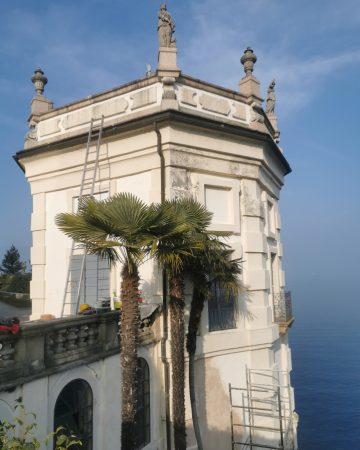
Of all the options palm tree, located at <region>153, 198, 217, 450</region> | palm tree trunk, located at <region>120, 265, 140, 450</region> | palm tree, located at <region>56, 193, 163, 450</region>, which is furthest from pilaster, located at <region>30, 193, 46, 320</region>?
palm tree trunk, located at <region>120, 265, 140, 450</region>

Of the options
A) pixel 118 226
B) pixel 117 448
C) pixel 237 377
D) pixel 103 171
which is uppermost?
pixel 103 171

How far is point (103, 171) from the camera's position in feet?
39.3

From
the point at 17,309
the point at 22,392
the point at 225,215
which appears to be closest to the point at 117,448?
the point at 22,392

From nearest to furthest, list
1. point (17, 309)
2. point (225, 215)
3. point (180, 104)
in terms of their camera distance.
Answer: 1. point (180, 104)
2. point (225, 215)
3. point (17, 309)

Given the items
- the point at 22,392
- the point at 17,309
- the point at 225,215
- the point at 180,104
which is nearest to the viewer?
the point at 22,392

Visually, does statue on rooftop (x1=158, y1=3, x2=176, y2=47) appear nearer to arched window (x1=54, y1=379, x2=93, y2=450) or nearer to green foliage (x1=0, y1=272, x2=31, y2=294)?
arched window (x1=54, y1=379, x2=93, y2=450)

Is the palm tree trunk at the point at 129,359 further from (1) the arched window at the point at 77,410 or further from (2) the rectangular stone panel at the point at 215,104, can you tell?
(2) the rectangular stone panel at the point at 215,104

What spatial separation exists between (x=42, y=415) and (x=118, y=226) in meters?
3.51

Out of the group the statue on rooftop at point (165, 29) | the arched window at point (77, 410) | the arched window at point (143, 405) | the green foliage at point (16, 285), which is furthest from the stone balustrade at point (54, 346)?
the green foliage at point (16, 285)

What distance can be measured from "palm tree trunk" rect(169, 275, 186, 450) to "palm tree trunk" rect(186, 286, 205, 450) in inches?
32.6

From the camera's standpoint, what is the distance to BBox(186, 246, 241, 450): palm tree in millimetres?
9062

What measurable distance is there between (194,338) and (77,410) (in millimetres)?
3306

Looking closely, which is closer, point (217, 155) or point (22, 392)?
point (22, 392)

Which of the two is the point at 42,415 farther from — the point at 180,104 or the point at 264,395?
the point at 180,104
